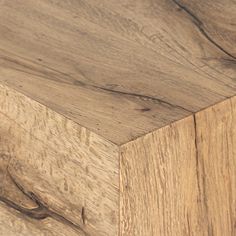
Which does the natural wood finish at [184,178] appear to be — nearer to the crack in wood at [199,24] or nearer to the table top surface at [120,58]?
the table top surface at [120,58]

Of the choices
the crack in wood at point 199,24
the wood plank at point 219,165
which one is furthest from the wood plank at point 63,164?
the crack in wood at point 199,24

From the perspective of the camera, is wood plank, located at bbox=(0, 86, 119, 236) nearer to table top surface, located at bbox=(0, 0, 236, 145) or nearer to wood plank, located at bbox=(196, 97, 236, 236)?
table top surface, located at bbox=(0, 0, 236, 145)

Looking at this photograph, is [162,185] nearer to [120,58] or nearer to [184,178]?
[184,178]

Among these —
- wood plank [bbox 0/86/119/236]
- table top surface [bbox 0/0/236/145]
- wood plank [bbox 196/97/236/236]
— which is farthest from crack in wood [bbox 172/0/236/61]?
wood plank [bbox 0/86/119/236]

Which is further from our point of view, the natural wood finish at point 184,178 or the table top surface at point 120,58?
the natural wood finish at point 184,178

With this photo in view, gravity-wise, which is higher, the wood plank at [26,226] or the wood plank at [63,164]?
the wood plank at [63,164]

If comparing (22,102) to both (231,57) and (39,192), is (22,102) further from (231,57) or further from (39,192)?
(231,57)

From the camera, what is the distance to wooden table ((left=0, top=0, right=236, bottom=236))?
60 cm

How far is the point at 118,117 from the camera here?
0.77m

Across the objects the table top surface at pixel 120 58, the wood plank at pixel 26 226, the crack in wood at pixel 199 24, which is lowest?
the wood plank at pixel 26 226

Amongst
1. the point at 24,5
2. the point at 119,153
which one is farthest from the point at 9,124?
the point at 24,5

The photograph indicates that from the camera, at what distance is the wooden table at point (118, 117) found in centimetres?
60

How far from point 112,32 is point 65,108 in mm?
200

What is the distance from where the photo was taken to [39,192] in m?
0.81
